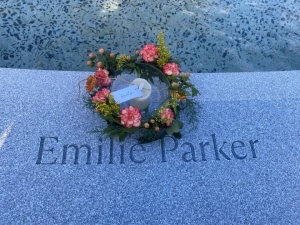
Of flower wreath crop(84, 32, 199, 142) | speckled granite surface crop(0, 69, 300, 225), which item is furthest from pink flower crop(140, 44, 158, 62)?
speckled granite surface crop(0, 69, 300, 225)

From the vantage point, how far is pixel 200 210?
61.5 inches

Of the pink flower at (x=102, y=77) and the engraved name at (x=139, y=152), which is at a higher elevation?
the pink flower at (x=102, y=77)

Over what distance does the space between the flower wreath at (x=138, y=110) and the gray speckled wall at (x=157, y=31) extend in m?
0.81

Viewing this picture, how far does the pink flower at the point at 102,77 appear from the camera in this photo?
1771mm

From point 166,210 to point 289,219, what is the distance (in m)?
0.53

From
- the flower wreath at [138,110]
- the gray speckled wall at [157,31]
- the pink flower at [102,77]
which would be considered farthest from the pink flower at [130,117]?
the gray speckled wall at [157,31]

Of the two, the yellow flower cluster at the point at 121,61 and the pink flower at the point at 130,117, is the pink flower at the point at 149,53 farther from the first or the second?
the pink flower at the point at 130,117

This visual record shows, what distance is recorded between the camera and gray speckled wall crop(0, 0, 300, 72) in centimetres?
270

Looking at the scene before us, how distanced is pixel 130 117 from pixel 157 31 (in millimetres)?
1458

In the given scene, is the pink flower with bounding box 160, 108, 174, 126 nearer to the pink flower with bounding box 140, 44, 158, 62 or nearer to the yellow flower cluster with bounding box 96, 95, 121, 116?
the yellow flower cluster with bounding box 96, 95, 121, 116

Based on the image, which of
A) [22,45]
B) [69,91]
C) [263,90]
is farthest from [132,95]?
[22,45]

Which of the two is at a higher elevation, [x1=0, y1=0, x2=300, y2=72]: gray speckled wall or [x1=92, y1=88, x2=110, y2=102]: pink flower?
[x1=92, y1=88, x2=110, y2=102]: pink flower

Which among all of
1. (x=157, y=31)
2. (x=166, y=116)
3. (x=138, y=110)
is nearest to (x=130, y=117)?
(x=138, y=110)

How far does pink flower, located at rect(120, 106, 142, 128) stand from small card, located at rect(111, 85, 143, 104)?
93 mm
